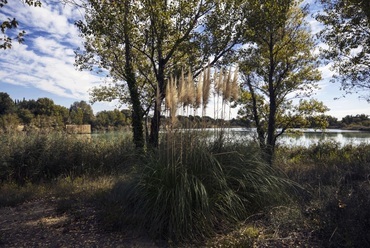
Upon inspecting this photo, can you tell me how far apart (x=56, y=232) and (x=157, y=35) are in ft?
18.4

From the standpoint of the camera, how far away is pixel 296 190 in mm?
4641

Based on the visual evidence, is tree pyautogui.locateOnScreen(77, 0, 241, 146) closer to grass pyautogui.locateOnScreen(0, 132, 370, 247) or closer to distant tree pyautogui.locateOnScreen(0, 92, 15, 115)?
grass pyautogui.locateOnScreen(0, 132, 370, 247)

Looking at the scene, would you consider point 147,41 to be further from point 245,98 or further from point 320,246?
point 245,98

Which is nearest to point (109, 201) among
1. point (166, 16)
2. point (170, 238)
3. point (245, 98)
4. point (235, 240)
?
point (170, 238)

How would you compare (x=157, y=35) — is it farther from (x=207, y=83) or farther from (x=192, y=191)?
(x=192, y=191)

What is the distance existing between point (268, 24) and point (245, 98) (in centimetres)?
582

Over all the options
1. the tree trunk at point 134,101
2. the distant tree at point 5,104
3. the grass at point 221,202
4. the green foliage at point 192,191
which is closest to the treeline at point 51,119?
the distant tree at point 5,104

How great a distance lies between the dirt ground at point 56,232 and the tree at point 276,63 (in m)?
6.21

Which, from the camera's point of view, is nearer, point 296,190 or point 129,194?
point 129,194

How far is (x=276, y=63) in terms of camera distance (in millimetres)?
12211

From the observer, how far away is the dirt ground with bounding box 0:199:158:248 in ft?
11.6

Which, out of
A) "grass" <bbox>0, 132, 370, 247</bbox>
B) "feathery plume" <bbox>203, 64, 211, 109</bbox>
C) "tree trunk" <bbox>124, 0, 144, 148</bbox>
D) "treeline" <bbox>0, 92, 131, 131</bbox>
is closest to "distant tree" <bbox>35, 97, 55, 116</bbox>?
"treeline" <bbox>0, 92, 131, 131</bbox>

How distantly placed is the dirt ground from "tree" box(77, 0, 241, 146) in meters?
2.88

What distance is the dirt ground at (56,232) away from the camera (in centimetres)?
353
